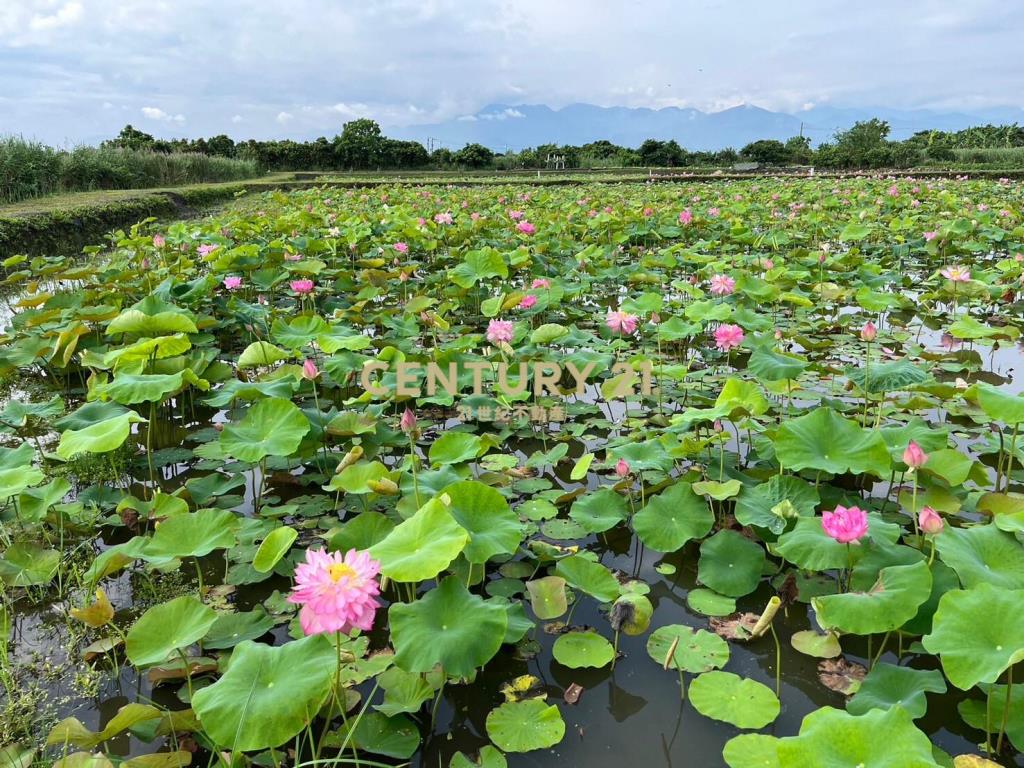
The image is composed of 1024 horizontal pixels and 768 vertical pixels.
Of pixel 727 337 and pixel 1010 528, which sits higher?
pixel 727 337

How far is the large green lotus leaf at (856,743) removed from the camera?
3.42 ft

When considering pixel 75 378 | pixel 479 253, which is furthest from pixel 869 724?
pixel 75 378

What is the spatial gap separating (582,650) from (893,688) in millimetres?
708

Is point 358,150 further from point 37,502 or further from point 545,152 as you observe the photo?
point 37,502

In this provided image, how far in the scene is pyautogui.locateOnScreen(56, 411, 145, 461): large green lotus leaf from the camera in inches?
76.9

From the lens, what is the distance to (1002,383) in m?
3.60

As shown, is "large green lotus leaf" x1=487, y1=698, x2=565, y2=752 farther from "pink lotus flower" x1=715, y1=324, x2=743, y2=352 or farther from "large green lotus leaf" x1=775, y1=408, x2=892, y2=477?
"pink lotus flower" x1=715, y1=324, x2=743, y2=352

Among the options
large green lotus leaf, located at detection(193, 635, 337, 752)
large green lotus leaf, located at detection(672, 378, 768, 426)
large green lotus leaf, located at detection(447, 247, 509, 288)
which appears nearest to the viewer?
large green lotus leaf, located at detection(193, 635, 337, 752)

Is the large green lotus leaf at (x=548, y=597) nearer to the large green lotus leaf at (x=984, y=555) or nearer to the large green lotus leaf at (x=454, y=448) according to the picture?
the large green lotus leaf at (x=454, y=448)

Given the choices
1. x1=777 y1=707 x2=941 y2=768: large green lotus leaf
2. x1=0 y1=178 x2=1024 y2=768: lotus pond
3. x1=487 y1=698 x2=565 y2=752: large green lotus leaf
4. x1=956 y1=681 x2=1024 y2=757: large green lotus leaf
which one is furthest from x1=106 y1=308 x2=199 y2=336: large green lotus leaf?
x1=956 y1=681 x2=1024 y2=757: large green lotus leaf

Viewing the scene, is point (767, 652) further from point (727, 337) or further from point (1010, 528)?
point (727, 337)

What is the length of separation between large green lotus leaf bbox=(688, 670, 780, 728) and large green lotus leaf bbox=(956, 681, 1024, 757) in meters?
0.40

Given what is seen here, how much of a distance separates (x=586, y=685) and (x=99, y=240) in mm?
10094

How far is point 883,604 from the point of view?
1423mm
